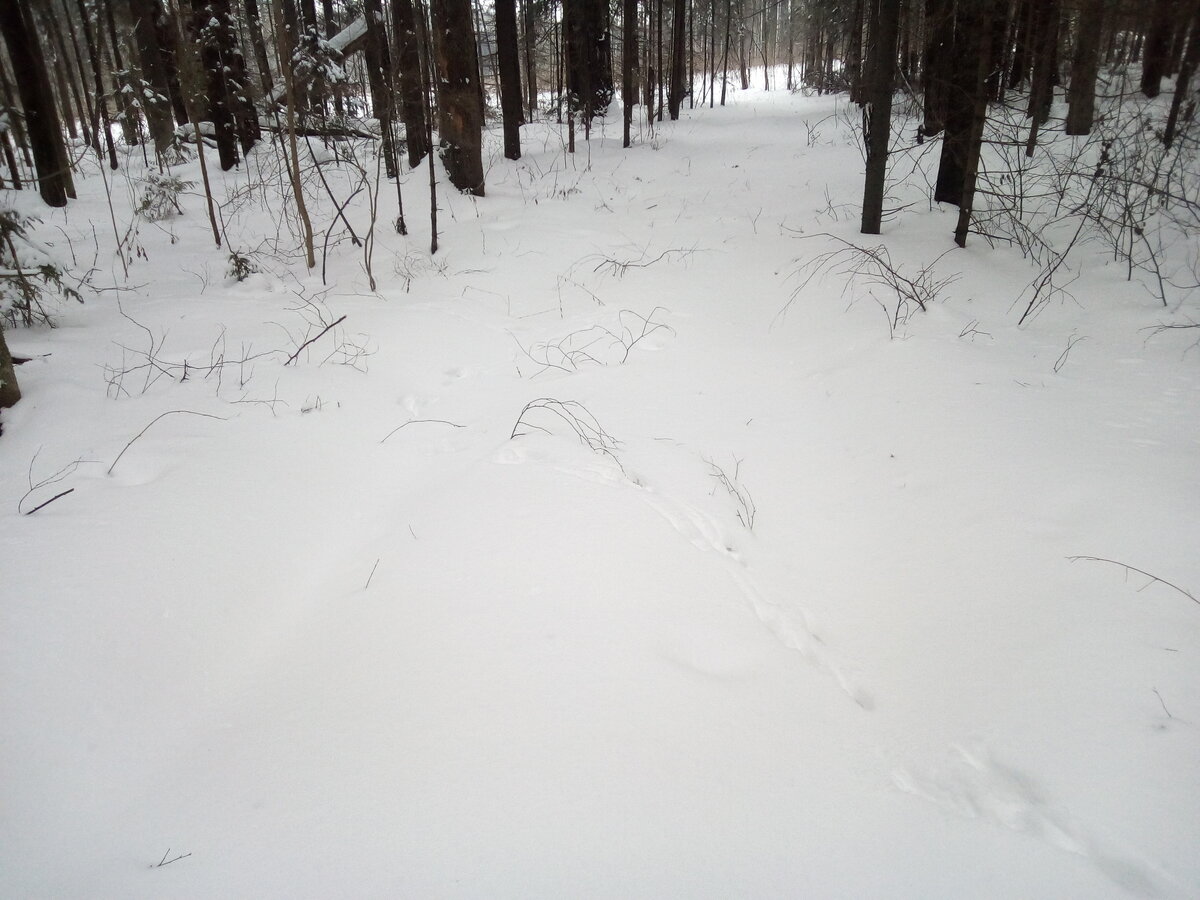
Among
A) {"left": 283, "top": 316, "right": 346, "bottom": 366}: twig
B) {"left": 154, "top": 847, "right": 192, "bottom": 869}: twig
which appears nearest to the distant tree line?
{"left": 283, "top": 316, "right": 346, "bottom": 366}: twig

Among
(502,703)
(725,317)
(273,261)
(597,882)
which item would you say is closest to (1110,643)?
(597,882)

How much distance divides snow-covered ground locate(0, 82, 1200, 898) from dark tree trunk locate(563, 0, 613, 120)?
9.66 m

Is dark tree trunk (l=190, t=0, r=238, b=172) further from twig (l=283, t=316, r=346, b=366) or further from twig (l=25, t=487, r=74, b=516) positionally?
twig (l=25, t=487, r=74, b=516)

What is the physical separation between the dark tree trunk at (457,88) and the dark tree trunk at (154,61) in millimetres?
5760

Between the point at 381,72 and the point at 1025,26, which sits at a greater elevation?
the point at 1025,26

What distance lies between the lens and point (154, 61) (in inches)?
480

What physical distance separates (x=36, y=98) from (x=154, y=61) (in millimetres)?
4473

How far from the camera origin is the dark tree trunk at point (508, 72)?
1051 cm

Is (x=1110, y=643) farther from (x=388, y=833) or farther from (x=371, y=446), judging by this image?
(x=371, y=446)

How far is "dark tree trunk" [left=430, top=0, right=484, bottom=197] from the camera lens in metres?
7.74

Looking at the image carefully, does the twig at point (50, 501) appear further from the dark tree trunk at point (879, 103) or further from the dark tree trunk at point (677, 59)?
the dark tree trunk at point (677, 59)

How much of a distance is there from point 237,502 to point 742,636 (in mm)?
2306

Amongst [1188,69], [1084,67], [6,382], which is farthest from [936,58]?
[6,382]

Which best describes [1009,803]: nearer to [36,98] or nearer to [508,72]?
[508,72]
